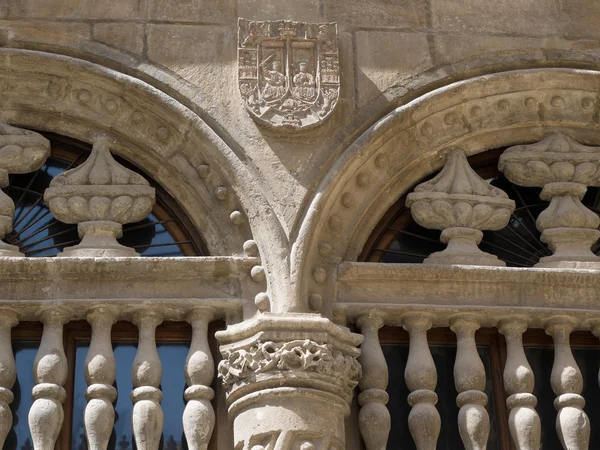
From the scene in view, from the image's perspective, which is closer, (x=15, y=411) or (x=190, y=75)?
(x=15, y=411)

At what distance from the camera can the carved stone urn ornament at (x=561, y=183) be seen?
351 inches

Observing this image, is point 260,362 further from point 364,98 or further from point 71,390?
point 364,98

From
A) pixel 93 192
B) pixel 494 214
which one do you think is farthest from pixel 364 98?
pixel 93 192

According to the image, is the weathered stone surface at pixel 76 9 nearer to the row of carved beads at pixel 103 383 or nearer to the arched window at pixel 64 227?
the arched window at pixel 64 227

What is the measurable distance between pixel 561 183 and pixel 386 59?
3.78 feet

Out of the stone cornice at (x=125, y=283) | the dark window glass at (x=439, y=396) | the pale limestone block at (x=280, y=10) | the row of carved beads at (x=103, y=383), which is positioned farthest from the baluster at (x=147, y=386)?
the pale limestone block at (x=280, y=10)

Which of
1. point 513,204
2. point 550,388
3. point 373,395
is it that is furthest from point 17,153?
point 550,388

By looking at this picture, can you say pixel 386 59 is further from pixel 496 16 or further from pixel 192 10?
pixel 192 10

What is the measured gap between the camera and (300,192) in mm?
8555

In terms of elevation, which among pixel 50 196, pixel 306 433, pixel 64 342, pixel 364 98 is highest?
pixel 364 98

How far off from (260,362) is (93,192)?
1.39 m

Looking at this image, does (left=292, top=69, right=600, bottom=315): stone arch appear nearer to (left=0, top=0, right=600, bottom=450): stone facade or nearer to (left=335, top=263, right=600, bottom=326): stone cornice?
(left=0, top=0, right=600, bottom=450): stone facade

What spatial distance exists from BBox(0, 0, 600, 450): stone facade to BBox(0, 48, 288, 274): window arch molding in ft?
0.04

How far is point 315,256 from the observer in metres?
8.50
